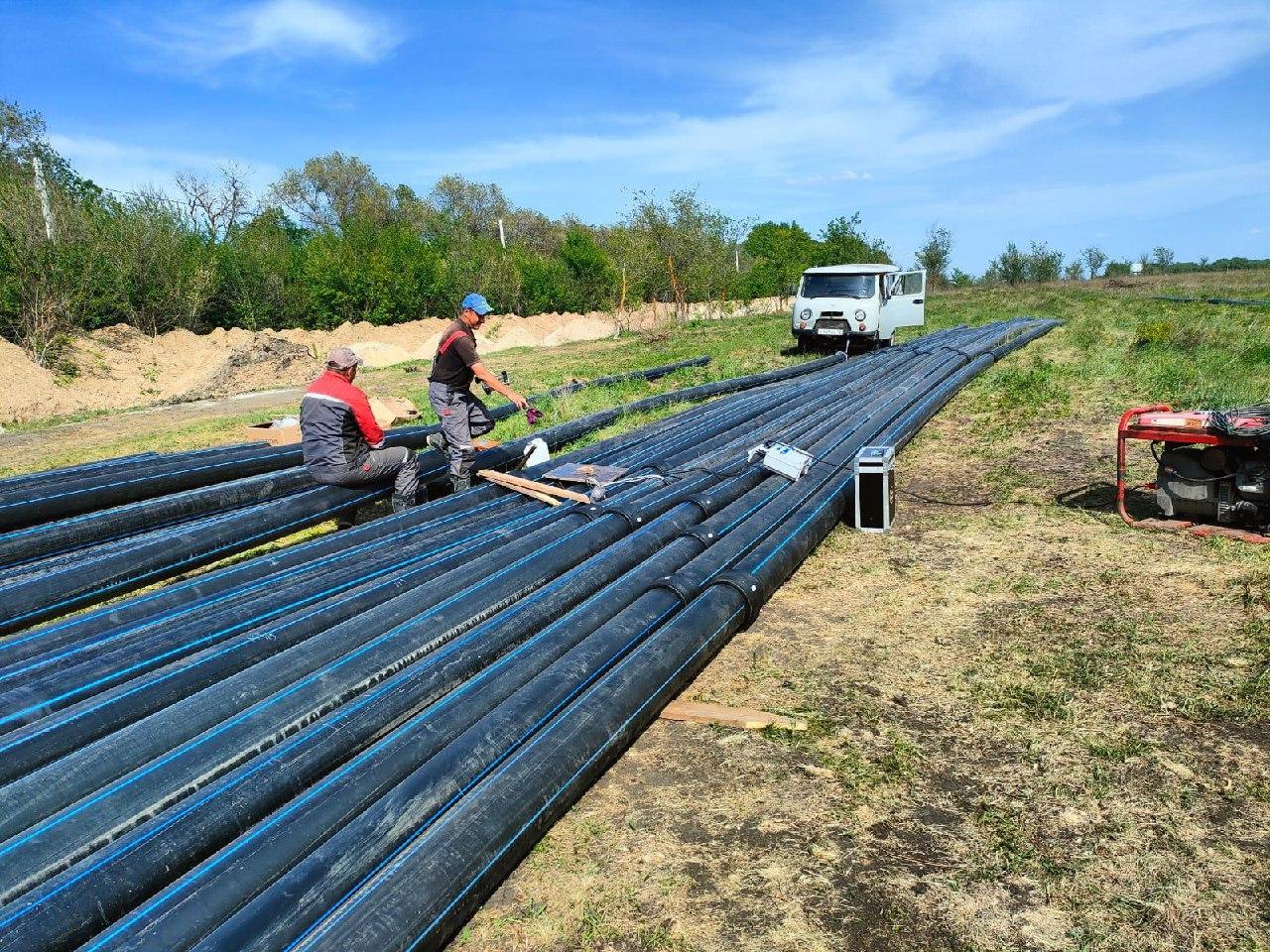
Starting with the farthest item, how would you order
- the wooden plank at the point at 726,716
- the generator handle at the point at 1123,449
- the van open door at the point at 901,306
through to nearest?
the van open door at the point at 901,306 → the generator handle at the point at 1123,449 → the wooden plank at the point at 726,716

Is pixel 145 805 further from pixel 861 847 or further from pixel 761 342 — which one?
pixel 761 342

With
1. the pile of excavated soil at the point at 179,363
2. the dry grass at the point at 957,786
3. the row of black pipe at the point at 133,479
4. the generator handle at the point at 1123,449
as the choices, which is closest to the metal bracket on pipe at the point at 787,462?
the dry grass at the point at 957,786

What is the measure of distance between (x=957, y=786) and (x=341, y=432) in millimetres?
4769

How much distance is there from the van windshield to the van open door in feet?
1.82

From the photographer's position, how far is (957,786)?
326cm

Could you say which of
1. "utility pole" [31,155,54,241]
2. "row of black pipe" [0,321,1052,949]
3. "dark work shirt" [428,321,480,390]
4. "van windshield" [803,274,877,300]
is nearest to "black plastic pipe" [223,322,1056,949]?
"row of black pipe" [0,321,1052,949]

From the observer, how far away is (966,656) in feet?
14.1

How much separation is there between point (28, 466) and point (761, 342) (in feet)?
49.8

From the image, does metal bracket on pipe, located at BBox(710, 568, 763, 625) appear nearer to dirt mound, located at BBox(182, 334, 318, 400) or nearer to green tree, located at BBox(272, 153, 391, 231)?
dirt mound, located at BBox(182, 334, 318, 400)

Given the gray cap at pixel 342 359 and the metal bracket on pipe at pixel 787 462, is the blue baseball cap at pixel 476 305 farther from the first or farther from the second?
the metal bracket on pipe at pixel 787 462

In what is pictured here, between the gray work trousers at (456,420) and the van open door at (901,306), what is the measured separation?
11.5 metres

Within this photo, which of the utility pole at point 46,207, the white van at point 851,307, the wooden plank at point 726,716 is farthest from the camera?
the utility pole at point 46,207

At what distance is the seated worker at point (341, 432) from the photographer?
19.9 ft

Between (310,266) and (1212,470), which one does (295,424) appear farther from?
(310,266)
